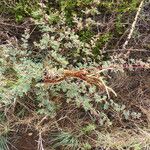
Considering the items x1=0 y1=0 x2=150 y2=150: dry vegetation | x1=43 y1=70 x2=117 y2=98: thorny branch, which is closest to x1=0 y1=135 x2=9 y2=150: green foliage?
x1=0 y1=0 x2=150 y2=150: dry vegetation

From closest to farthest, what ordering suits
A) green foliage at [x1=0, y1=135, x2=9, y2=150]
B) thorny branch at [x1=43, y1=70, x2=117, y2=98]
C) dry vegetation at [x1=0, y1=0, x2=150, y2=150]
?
thorny branch at [x1=43, y1=70, x2=117, y2=98]
dry vegetation at [x1=0, y1=0, x2=150, y2=150]
green foliage at [x1=0, y1=135, x2=9, y2=150]

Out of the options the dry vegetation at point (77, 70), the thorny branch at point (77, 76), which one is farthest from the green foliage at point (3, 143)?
the thorny branch at point (77, 76)

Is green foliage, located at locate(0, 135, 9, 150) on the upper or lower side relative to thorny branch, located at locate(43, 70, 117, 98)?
lower

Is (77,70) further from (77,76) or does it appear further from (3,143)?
(3,143)

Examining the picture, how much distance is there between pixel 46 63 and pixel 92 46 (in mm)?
333

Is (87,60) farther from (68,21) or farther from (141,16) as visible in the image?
(141,16)

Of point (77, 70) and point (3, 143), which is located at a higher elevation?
point (77, 70)

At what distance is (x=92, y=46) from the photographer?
2.55 meters

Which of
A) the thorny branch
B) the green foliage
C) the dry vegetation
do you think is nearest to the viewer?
the thorny branch

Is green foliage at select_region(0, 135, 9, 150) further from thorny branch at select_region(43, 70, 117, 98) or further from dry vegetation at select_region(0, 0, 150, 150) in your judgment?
thorny branch at select_region(43, 70, 117, 98)

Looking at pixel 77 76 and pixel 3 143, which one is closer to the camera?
pixel 77 76

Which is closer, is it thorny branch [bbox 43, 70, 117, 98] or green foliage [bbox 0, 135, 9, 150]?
thorny branch [bbox 43, 70, 117, 98]

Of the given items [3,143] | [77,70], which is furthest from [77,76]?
[3,143]

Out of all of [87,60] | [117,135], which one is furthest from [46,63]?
[117,135]
